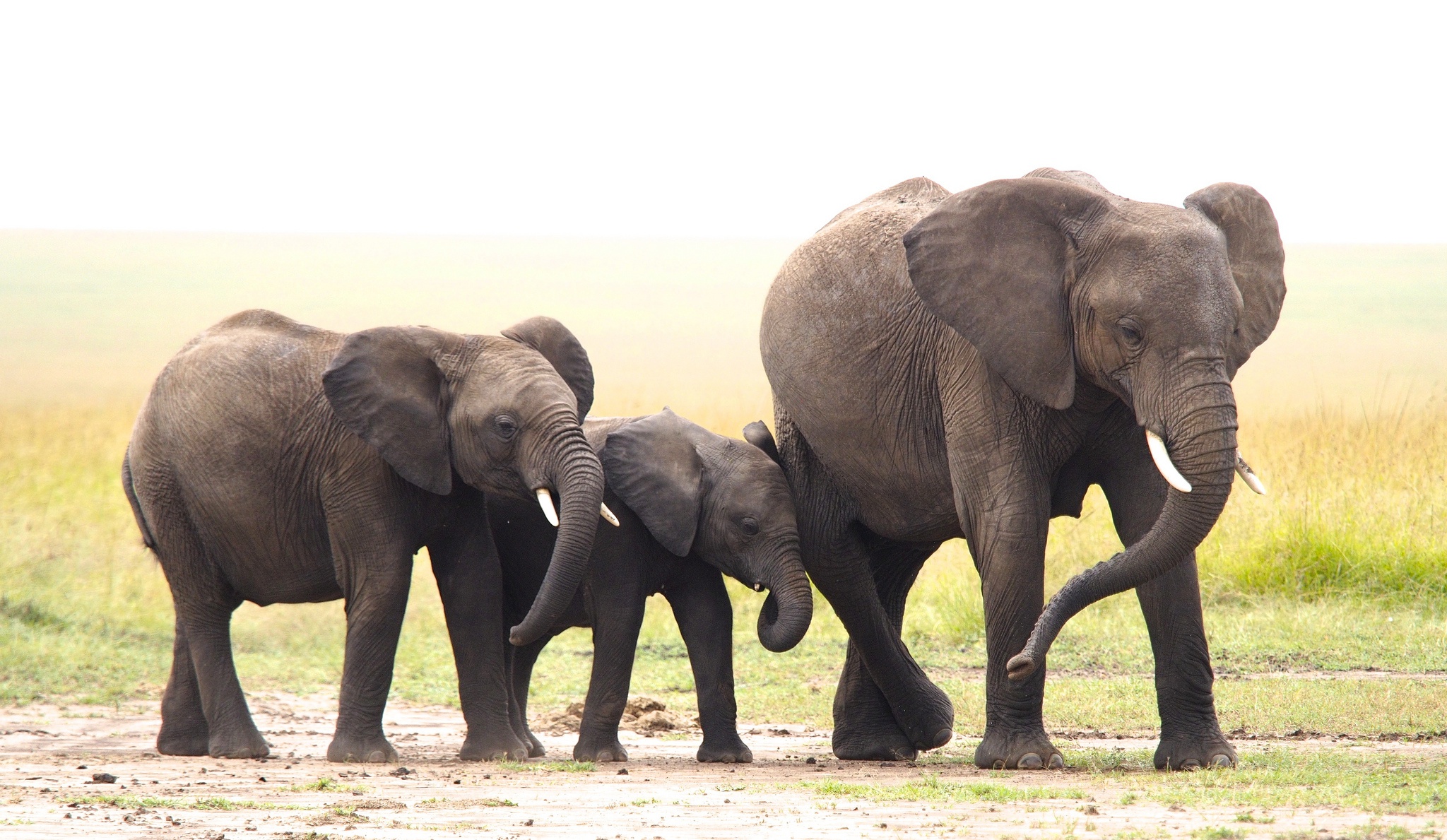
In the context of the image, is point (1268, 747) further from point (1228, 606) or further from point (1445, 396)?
point (1445, 396)

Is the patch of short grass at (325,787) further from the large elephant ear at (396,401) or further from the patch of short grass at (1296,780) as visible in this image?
the patch of short grass at (1296,780)

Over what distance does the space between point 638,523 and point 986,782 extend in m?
2.79

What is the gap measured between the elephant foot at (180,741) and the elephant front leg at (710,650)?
285 cm

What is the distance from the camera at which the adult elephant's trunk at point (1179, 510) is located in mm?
7117

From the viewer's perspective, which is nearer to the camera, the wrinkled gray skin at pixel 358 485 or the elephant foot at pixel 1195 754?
the elephant foot at pixel 1195 754

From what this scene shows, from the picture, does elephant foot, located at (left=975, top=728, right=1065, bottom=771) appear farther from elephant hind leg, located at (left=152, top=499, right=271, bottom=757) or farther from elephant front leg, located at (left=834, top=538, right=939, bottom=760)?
elephant hind leg, located at (left=152, top=499, right=271, bottom=757)

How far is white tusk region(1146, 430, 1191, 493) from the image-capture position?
7109 mm

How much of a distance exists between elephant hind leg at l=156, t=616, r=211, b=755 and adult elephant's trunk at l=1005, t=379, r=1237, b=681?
506cm

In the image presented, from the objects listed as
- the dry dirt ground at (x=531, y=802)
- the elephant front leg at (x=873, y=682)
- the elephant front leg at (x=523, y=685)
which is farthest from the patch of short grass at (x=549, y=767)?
the elephant front leg at (x=873, y=682)

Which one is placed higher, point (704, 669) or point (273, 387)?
point (273, 387)

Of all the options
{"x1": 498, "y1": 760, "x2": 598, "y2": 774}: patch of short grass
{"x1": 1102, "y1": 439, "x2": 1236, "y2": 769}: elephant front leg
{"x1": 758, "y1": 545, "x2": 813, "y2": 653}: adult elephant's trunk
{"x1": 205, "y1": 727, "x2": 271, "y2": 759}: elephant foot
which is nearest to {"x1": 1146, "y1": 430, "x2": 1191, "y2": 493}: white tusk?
{"x1": 1102, "y1": 439, "x2": 1236, "y2": 769}: elephant front leg

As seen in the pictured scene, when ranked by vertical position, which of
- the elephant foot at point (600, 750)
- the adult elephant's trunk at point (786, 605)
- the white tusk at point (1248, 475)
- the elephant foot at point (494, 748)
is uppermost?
the white tusk at point (1248, 475)

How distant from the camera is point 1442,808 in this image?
6.19 m

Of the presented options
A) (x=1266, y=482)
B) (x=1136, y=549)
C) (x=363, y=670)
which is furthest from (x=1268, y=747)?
(x=1266, y=482)
